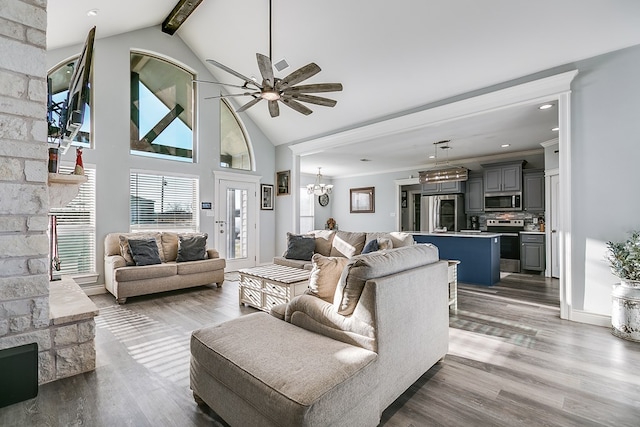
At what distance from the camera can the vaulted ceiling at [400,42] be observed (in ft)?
10.3

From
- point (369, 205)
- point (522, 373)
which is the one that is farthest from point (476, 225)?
point (522, 373)

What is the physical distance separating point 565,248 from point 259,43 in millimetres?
5205

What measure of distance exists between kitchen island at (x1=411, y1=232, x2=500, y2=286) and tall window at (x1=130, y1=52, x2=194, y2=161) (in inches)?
210

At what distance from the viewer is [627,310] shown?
2.88 meters

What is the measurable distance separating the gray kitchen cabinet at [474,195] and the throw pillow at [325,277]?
6498mm

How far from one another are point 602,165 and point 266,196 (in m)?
5.81

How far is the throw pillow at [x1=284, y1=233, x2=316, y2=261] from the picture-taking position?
16.5 feet

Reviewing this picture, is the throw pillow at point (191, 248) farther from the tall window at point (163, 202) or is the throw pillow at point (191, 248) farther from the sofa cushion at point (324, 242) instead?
the sofa cushion at point (324, 242)

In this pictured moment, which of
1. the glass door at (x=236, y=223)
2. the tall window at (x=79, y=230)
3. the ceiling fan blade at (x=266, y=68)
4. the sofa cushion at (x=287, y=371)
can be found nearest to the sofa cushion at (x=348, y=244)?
the glass door at (x=236, y=223)

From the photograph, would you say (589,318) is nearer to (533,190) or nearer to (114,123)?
(533,190)

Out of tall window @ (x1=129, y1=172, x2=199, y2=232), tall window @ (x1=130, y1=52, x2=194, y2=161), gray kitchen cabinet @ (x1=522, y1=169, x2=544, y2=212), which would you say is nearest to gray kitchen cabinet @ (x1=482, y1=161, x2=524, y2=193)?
gray kitchen cabinet @ (x1=522, y1=169, x2=544, y2=212)

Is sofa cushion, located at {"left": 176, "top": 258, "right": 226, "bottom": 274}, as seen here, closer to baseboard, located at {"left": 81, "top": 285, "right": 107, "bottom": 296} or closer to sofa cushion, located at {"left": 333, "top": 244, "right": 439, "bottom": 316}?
baseboard, located at {"left": 81, "top": 285, "right": 107, "bottom": 296}

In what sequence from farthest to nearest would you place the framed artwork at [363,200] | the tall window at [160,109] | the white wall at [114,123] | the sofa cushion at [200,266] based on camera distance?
the framed artwork at [363,200]
the tall window at [160,109]
the white wall at [114,123]
the sofa cushion at [200,266]

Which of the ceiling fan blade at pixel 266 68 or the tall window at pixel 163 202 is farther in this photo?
the tall window at pixel 163 202
